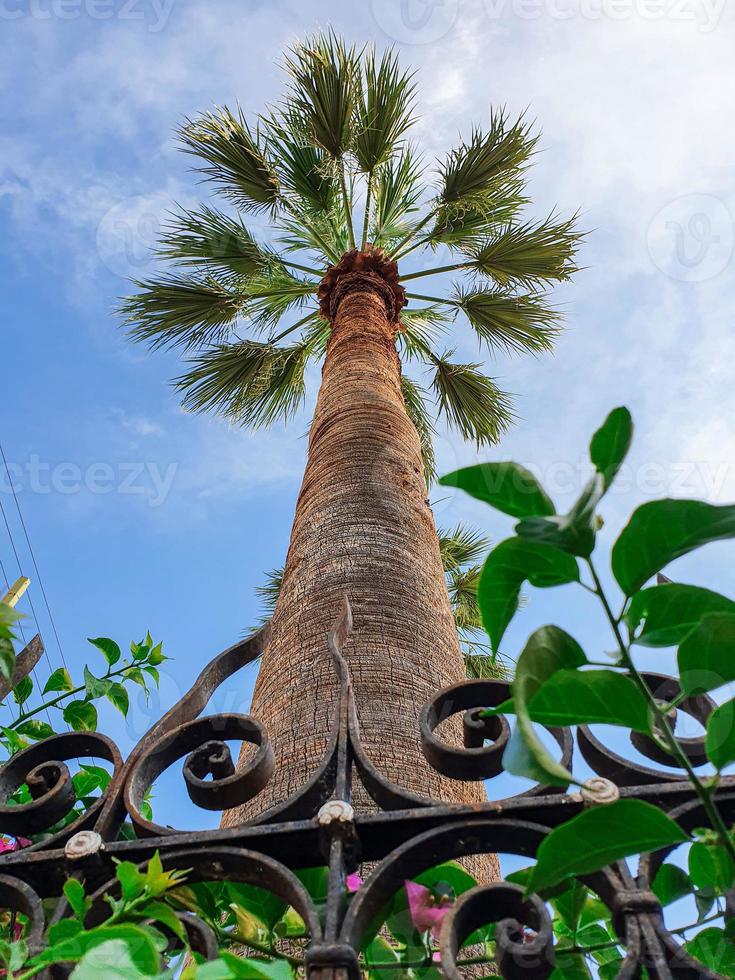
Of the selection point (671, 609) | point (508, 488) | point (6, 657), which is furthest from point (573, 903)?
point (6, 657)

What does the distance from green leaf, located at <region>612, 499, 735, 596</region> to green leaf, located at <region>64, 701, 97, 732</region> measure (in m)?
1.17

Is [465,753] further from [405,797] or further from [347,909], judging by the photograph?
[347,909]

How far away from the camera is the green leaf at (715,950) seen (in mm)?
744

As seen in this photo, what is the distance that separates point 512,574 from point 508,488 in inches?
3.4

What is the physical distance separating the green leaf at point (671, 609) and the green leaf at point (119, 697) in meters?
1.11

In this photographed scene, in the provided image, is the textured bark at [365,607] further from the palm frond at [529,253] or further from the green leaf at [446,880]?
the palm frond at [529,253]

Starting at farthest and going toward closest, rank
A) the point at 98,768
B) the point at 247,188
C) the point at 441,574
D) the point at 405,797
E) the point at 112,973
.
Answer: the point at 247,188 < the point at 441,574 < the point at 98,768 < the point at 405,797 < the point at 112,973

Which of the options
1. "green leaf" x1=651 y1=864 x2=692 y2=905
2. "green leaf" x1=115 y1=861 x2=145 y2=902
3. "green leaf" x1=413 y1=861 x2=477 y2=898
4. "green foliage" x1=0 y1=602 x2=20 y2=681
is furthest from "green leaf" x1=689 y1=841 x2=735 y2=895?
"green foliage" x1=0 y1=602 x2=20 y2=681

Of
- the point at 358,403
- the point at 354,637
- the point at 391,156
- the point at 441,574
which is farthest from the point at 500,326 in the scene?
the point at 354,637

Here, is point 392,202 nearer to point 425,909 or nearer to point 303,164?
point 303,164

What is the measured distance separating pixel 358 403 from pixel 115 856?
1880 mm

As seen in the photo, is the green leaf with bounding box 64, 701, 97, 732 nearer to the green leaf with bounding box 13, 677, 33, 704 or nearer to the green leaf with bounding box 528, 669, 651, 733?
the green leaf with bounding box 13, 677, 33, 704

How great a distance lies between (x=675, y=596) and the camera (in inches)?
25.5

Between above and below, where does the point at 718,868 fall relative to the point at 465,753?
below
